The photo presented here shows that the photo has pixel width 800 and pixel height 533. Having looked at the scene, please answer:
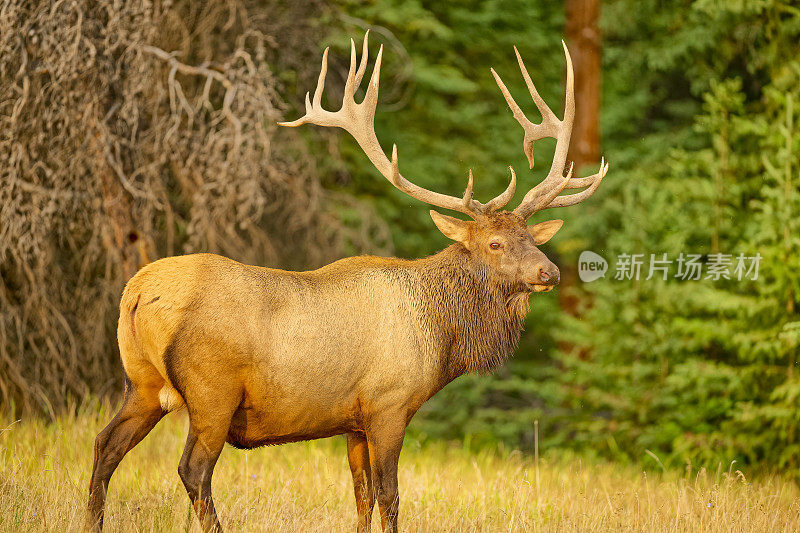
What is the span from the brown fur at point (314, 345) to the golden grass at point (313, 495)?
15.9 inches

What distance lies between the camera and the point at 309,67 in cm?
938

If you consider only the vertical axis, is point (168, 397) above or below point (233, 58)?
below

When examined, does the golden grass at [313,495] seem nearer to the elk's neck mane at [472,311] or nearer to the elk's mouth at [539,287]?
the elk's neck mane at [472,311]

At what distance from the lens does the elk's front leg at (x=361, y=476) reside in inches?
220

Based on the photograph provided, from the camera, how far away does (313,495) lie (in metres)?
6.63

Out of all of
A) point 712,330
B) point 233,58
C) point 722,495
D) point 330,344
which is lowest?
point 722,495

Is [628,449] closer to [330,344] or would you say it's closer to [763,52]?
[763,52]

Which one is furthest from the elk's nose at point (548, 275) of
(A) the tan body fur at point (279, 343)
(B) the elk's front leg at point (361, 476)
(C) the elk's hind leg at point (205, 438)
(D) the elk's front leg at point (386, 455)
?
(C) the elk's hind leg at point (205, 438)

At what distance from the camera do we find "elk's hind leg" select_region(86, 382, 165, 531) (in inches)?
205

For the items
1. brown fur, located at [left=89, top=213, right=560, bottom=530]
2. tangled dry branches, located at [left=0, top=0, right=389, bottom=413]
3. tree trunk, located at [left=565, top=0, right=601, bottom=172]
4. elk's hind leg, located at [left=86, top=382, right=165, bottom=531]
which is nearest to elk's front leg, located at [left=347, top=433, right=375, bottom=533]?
brown fur, located at [left=89, top=213, right=560, bottom=530]

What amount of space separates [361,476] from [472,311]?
3.88ft

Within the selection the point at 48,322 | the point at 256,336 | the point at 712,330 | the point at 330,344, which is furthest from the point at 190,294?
the point at 712,330

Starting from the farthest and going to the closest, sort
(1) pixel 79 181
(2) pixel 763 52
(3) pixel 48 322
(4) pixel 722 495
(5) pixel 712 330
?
(2) pixel 763 52
(5) pixel 712 330
(3) pixel 48 322
(1) pixel 79 181
(4) pixel 722 495

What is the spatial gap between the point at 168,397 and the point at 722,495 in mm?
3818
